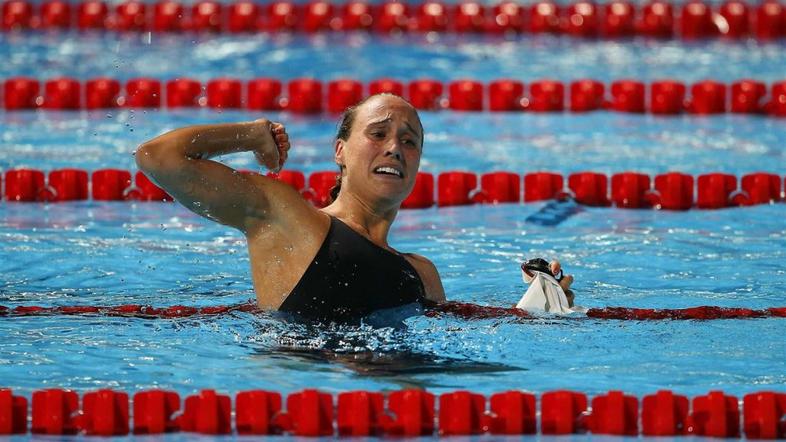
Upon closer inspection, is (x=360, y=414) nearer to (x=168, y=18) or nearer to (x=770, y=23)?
(x=168, y=18)

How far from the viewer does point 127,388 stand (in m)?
3.95

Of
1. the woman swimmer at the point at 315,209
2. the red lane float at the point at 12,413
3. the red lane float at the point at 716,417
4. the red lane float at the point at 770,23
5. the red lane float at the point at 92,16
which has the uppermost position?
the red lane float at the point at 92,16

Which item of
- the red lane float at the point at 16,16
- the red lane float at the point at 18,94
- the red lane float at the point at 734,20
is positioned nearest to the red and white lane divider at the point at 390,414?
the red lane float at the point at 18,94

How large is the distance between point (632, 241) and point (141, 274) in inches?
83.1

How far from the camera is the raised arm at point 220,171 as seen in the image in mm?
3801

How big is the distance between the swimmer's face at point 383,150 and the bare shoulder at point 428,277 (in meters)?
0.19

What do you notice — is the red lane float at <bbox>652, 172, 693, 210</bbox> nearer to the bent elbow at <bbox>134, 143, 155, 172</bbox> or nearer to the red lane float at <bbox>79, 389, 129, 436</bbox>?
the bent elbow at <bbox>134, 143, 155, 172</bbox>

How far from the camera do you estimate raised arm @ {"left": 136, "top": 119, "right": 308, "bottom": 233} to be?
12.5ft

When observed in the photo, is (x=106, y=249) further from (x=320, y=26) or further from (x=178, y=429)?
(x=320, y=26)

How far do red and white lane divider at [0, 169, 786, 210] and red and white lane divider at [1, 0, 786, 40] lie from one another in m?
3.91

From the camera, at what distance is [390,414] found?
12.2 feet

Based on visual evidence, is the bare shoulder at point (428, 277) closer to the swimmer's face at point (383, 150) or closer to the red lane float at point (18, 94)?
the swimmer's face at point (383, 150)

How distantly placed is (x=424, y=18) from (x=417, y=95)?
6.75ft

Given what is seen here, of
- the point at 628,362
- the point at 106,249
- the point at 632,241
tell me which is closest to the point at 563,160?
the point at 632,241
